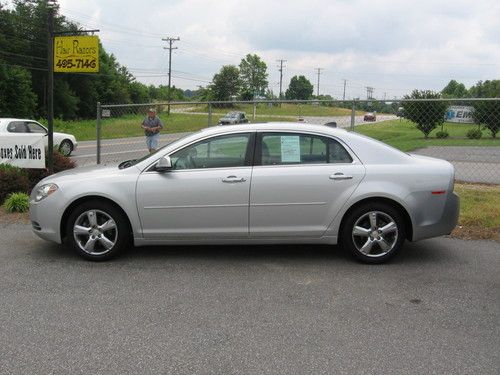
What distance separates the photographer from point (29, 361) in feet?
11.0

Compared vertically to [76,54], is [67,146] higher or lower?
lower

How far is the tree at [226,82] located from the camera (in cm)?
11102

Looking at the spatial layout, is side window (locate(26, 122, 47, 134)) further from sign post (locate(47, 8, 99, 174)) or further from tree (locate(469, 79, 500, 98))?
tree (locate(469, 79, 500, 98))

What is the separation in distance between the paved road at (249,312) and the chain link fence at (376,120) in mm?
3842

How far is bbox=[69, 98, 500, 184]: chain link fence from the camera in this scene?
10.6m

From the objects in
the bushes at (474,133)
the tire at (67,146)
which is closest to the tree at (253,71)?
the tire at (67,146)

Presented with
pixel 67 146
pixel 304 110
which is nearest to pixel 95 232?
pixel 304 110

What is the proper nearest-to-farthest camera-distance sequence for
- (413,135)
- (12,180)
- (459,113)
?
(12,180) < (459,113) < (413,135)

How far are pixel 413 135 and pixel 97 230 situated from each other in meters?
15.0

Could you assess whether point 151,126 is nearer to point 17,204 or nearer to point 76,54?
point 76,54

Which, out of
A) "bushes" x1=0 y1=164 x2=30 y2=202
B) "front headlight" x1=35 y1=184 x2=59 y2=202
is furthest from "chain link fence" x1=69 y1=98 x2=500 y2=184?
"front headlight" x1=35 y1=184 x2=59 y2=202

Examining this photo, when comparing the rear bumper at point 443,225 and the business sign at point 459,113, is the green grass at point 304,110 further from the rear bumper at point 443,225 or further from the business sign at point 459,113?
the rear bumper at point 443,225

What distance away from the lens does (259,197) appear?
5.34 metres

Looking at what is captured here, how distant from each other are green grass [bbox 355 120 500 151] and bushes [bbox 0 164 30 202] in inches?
263
